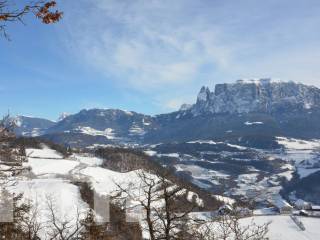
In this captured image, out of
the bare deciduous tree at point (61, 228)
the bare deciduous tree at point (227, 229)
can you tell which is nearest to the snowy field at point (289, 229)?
the bare deciduous tree at point (61, 228)

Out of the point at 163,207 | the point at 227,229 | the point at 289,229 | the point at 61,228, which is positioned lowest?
the point at 289,229

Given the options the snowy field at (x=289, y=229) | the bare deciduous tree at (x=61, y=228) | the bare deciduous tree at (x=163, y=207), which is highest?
the bare deciduous tree at (x=163, y=207)

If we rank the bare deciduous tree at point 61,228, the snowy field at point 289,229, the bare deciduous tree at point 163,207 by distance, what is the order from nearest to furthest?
the bare deciduous tree at point 163,207 → the bare deciduous tree at point 61,228 → the snowy field at point 289,229

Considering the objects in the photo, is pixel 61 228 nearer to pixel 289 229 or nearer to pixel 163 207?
pixel 289 229

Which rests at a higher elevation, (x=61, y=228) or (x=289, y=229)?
(x=61, y=228)

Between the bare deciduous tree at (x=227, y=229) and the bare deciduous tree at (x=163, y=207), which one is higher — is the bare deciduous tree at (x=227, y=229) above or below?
below

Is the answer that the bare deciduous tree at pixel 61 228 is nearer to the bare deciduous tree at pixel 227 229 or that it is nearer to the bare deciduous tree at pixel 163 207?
the bare deciduous tree at pixel 163 207

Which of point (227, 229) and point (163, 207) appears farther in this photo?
point (227, 229)

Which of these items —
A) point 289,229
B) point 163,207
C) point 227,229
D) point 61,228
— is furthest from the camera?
point 289,229

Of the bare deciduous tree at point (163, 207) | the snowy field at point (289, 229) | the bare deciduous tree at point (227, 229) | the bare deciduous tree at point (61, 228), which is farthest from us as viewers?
the snowy field at point (289, 229)

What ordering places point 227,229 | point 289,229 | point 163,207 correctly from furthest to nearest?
point 289,229, point 227,229, point 163,207

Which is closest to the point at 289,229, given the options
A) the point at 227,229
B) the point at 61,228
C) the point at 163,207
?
the point at 61,228

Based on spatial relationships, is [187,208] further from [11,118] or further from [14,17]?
[14,17]

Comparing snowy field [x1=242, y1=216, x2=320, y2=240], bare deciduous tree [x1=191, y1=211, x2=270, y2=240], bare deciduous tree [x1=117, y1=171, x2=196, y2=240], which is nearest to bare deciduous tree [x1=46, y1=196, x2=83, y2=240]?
bare deciduous tree [x1=117, y1=171, x2=196, y2=240]
